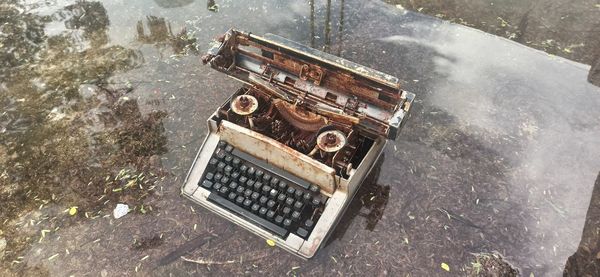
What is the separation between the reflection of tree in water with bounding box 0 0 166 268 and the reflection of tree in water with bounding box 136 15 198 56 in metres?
0.54

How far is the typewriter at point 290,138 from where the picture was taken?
5.29 metres

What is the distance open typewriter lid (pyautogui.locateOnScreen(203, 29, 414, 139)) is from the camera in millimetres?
5129

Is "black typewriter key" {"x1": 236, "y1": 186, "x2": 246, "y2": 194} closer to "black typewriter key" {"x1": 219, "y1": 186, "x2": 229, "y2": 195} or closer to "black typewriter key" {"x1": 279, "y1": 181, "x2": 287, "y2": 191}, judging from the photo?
"black typewriter key" {"x1": 219, "y1": 186, "x2": 229, "y2": 195}

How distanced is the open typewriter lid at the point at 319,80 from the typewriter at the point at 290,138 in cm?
1

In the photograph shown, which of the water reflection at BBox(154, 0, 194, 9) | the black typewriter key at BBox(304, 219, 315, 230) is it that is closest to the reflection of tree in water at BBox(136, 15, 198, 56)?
the water reflection at BBox(154, 0, 194, 9)

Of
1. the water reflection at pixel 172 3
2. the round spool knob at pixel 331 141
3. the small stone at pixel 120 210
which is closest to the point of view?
the round spool knob at pixel 331 141

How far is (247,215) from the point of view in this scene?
5785mm

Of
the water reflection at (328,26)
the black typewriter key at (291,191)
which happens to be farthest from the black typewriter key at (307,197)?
the water reflection at (328,26)

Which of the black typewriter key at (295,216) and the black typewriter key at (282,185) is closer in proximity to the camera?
the black typewriter key at (295,216)

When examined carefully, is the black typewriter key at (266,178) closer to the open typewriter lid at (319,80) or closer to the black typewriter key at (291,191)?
the black typewriter key at (291,191)

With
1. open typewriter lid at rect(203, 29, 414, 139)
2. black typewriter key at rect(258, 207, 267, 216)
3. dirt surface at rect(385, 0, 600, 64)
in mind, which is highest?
open typewriter lid at rect(203, 29, 414, 139)

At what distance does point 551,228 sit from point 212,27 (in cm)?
754

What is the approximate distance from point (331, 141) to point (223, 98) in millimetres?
3301

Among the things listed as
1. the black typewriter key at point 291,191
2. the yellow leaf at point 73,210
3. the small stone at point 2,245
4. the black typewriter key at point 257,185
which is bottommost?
the small stone at point 2,245
